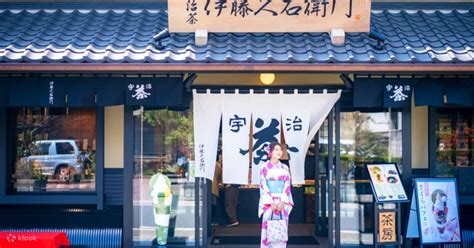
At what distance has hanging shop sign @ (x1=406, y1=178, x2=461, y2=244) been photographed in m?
8.31

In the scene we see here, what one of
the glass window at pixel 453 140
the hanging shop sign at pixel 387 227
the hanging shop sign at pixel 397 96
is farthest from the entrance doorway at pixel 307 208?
the glass window at pixel 453 140

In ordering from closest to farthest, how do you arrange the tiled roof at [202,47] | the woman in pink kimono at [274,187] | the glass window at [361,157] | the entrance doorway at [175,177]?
the tiled roof at [202,47] → the woman in pink kimono at [274,187] → the entrance doorway at [175,177] → the glass window at [361,157]

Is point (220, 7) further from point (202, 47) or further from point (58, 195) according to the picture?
point (58, 195)

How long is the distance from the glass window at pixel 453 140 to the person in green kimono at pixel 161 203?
14.8 feet

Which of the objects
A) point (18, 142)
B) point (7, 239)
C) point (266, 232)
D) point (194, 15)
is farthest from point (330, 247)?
Result: point (18, 142)

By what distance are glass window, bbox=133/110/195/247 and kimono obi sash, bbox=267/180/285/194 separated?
141 centimetres

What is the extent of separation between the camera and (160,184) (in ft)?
28.4

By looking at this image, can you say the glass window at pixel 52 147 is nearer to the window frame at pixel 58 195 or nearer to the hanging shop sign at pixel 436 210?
the window frame at pixel 58 195

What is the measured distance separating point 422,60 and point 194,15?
3.32 metres

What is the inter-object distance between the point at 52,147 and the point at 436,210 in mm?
6274

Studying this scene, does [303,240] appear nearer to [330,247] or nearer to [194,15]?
[330,247]

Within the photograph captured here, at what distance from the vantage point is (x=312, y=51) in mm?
7773

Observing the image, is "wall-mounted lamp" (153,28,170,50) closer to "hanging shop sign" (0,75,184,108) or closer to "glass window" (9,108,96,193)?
"hanging shop sign" (0,75,184,108)

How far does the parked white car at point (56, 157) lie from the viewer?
923 cm
